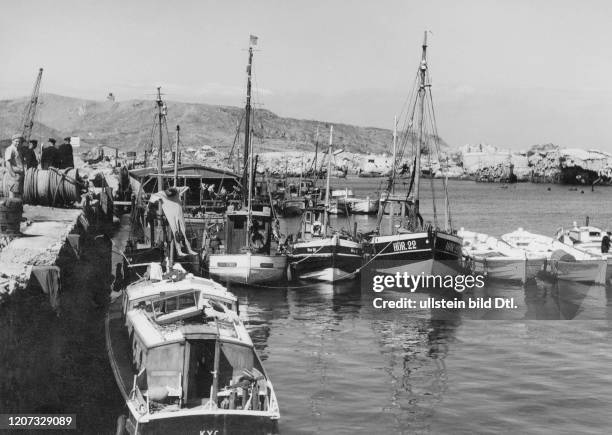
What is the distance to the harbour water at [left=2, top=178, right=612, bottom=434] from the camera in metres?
19.7

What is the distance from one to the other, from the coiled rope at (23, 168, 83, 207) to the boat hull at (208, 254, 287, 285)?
25.7 ft

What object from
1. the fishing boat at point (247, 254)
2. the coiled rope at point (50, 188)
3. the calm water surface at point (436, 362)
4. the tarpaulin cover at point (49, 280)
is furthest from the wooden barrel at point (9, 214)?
the fishing boat at point (247, 254)

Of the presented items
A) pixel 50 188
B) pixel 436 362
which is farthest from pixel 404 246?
pixel 50 188

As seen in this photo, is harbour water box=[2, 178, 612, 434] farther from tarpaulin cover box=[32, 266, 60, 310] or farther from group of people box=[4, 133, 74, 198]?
group of people box=[4, 133, 74, 198]

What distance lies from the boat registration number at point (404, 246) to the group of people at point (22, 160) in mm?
19008

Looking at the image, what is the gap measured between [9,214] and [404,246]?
21869mm

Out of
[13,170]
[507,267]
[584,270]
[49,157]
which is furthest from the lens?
[507,267]

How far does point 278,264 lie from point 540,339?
1419 centimetres

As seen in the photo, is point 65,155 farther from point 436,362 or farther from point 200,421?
point 200,421

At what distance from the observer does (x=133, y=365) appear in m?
20.6

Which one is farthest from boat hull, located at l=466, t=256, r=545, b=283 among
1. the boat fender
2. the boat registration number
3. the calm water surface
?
the boat fender

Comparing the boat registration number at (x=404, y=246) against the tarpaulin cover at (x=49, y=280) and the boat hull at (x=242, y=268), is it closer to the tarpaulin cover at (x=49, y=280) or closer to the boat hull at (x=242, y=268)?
the boat hull at (x=242, y=268)

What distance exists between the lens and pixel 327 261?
42719 mm

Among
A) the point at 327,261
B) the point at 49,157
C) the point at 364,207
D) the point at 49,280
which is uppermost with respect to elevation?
the point at 49,157
